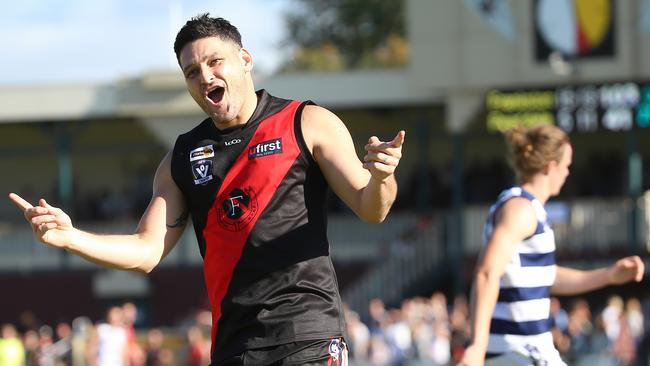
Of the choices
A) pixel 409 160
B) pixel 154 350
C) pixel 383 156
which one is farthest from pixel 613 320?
pixel 383 156

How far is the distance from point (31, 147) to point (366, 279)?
12891 mm

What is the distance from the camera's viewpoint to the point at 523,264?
22.5 feet

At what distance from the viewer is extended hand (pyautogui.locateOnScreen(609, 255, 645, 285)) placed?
7.05 meters

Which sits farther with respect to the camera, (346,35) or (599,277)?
(346,35)

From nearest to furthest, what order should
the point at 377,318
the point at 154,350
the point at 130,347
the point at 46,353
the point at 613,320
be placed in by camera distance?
1. the point at 130,347
2. the point at 613,320
3. the point at 377,318
4. the point at 154,350
5. the point at 46,353

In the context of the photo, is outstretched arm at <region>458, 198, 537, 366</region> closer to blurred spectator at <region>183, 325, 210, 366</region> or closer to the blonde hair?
the blonde hair

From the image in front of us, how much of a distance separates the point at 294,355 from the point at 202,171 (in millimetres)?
827

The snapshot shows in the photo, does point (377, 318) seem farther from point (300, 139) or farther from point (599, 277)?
point (300, 139)

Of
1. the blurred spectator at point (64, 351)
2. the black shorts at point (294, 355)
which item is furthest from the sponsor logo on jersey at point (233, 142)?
the blurred spectator at point (64, 351)

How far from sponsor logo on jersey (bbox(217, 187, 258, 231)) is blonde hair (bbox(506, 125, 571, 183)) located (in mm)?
2164

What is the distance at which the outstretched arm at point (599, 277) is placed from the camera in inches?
279

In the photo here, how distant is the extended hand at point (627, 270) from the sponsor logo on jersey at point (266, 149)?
246 cm

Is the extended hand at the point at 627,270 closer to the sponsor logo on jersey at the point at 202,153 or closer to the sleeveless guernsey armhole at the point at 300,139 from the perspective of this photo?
the sleeveless guernsey armhole at the point at 300,139

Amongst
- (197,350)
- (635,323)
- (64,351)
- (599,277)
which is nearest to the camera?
(599,277)
